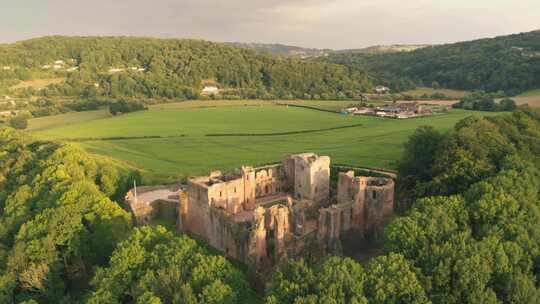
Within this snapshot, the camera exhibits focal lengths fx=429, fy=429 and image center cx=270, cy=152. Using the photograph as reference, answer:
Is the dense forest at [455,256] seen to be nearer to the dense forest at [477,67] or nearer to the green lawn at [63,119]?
A: the dense forest at [477,67]

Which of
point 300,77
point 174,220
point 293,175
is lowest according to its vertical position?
point 174,220

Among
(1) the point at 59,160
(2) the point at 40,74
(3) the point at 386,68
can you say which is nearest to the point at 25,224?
(1) the point at 59,160

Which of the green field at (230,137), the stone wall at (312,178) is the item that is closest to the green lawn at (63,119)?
the green field at (230,137)

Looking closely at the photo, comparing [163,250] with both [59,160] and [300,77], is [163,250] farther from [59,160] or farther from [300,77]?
[300,77]

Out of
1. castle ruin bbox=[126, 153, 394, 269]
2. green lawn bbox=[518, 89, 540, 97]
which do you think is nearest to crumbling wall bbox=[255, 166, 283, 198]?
castle ruin bbox=[126, 153, 394, 269]

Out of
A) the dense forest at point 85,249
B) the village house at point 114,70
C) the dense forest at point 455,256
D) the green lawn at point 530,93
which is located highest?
the village house at point 114,70

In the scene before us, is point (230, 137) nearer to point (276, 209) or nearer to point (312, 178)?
point (312, 178)

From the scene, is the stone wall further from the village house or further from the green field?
the village house
